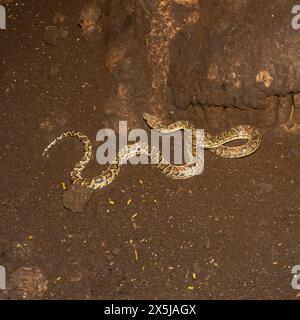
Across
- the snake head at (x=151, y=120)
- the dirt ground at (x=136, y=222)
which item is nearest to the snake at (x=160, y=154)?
the snake head at (x=151, y=120)

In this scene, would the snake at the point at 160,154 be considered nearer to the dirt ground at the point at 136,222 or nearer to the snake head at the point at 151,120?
the snake head at the point at 151,120

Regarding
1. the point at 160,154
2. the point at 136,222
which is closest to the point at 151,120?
the point at 160,154

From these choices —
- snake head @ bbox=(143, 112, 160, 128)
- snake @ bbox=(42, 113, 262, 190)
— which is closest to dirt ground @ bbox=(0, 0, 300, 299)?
snake @ bbox=(42, 113, 262, 190)

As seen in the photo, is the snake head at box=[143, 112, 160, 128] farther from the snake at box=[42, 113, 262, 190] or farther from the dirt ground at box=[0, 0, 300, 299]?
the dirt ground at box=[0, 0, 300, 299]

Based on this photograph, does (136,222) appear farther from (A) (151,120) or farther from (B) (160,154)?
(A) (151,120)

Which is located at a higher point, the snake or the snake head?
the snake head

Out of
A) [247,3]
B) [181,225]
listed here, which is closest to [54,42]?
[247,3]
